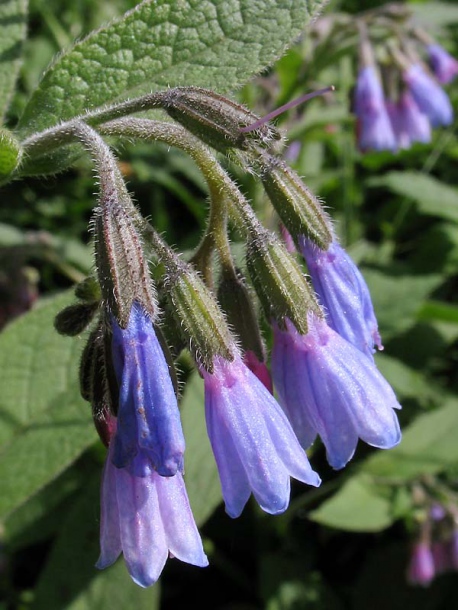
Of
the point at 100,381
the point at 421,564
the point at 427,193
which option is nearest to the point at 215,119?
the point at 100,381

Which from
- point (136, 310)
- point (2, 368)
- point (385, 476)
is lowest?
point (385, 476)

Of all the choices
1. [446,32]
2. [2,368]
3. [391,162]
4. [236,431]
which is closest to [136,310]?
[236,431]

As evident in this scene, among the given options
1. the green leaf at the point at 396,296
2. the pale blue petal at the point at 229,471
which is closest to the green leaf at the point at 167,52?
the pale blue petal at the point at 229,471

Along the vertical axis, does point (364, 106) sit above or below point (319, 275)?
below

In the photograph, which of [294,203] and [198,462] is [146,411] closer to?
[294,203]

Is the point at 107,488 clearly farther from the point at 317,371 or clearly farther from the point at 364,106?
the point at 364,106

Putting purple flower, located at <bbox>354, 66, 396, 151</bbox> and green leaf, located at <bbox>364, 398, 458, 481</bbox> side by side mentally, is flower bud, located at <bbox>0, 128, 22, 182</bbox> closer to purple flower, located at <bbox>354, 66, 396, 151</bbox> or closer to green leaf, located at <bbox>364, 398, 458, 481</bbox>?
green leaf, located at <bbox>364, 398, 458, 481</bbox>
